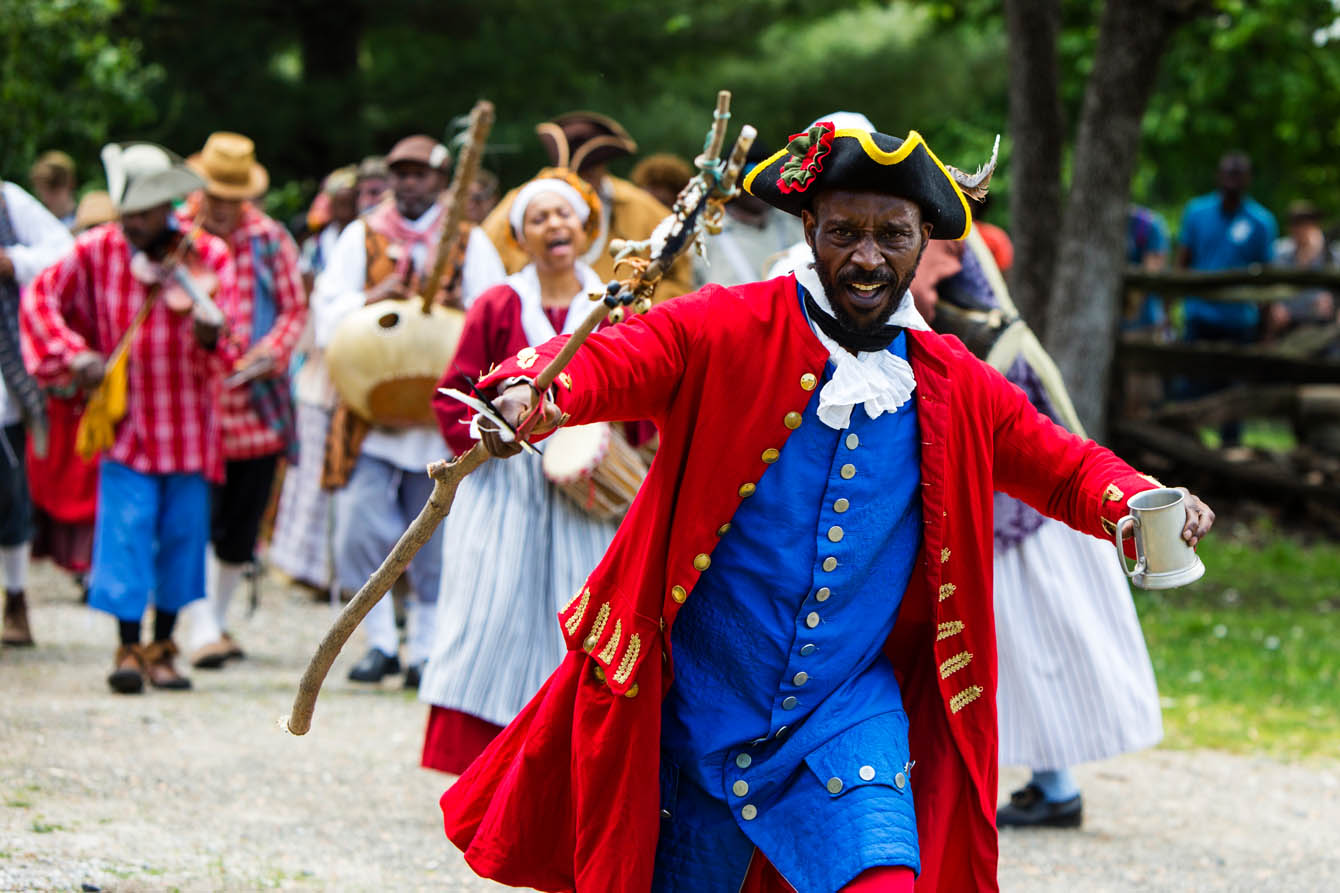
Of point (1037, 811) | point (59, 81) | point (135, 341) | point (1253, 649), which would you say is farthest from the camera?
point (59, 81)

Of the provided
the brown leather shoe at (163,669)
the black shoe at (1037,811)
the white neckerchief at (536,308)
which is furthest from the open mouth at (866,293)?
the brown leather shoe at (163,669)

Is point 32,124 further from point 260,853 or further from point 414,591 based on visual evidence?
point 260,853

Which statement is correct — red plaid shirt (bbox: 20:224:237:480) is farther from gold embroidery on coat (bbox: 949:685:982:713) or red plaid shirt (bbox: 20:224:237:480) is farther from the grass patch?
gold embroidery on coat (bbox: 949:685:982:713)

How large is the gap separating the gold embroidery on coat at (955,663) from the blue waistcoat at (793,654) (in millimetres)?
125

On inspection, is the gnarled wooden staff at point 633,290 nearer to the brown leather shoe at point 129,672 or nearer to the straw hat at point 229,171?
the brown leather shoe at point 129,672

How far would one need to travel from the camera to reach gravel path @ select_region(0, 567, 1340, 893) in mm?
5191

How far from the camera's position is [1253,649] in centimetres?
941

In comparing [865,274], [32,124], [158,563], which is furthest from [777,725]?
[32,124]

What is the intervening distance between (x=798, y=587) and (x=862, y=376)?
43 centimetres

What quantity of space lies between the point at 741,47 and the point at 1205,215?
642 cm

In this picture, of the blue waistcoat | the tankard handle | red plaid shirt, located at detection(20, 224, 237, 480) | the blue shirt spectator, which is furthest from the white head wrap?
the blue shirt spectator

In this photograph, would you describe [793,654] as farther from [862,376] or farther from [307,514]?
[307,514]

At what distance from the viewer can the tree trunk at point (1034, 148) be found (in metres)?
11.2

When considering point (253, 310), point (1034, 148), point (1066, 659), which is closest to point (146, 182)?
point (253, 310)
